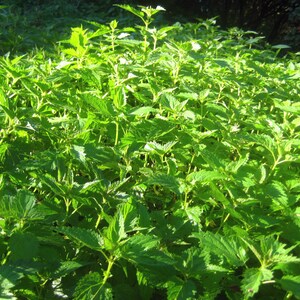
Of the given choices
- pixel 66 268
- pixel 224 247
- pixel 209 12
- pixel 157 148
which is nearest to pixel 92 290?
pixel 66 268

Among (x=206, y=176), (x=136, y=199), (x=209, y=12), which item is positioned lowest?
(x=209, y=12)

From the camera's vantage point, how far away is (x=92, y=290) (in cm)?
108

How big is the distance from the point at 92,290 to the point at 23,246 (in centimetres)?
18

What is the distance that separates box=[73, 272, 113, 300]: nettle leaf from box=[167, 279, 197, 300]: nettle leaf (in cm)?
14

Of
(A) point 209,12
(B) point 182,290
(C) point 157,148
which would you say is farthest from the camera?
(A) point 209,12

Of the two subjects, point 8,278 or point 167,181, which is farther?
point 167,181

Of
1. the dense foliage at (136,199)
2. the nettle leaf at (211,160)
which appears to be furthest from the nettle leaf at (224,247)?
the nettle leaf at (211,160)

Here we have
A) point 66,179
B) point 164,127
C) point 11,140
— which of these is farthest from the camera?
point 164,127

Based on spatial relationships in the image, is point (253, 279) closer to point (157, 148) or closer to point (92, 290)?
point (92, 290)

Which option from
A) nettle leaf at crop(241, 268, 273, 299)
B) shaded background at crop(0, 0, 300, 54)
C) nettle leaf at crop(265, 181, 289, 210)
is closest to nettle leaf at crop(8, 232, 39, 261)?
nettle leaf at crop(241, 268, 273, 299)

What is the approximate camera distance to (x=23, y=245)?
1.09 meters

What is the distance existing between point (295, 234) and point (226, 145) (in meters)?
0.44

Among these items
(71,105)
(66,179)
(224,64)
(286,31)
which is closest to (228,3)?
(286,31)

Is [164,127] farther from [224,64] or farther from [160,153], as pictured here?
[224,64]
